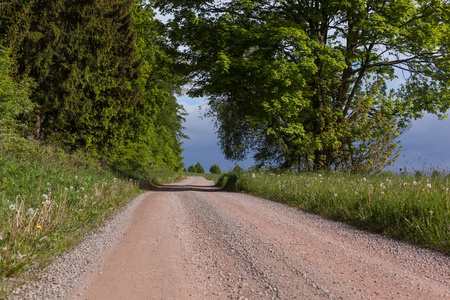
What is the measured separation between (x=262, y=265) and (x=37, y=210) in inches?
150

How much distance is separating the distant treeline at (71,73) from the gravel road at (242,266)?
38.2 ft

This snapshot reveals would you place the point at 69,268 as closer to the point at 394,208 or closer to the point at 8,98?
the point at 394,208

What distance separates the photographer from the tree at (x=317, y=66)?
16922 millimetres

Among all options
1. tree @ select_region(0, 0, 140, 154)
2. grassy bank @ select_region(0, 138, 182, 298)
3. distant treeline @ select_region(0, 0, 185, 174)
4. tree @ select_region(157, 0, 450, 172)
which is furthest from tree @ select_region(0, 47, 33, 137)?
tree @ select_region(157, 0, 450, 172)

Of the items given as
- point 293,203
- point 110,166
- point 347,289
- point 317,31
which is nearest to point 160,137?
point 110,166

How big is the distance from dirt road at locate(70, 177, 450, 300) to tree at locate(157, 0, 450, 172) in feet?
34.7

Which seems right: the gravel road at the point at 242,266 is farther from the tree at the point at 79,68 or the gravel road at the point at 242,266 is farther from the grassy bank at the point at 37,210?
the tree at the point at 79,68

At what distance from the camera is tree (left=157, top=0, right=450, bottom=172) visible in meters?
16.9

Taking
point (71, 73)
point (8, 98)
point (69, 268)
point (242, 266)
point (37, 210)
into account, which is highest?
point (71, 73)

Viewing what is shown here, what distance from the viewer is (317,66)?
1922 centimetres

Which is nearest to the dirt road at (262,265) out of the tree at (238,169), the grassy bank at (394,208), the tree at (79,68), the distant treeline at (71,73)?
the grassy bank at (394,208)

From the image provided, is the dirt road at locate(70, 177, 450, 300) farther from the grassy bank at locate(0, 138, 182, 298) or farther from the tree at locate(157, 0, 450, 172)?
the tree at locate(157, 0, 450, 172)

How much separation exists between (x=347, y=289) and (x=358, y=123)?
17242 mm

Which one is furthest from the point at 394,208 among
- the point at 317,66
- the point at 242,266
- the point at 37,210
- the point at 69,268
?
the point at 317,66
